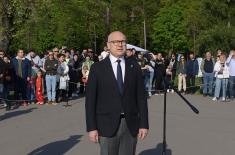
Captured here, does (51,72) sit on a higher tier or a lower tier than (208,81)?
higher

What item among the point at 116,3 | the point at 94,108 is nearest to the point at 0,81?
the point at 94,108

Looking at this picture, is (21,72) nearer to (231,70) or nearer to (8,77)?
(8,77)

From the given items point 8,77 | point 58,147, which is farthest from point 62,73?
point 58,147

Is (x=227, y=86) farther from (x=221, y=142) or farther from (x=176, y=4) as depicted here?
(x=176, y=4)

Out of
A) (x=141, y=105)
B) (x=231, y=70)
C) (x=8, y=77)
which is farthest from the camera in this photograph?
(x=231, y=70)

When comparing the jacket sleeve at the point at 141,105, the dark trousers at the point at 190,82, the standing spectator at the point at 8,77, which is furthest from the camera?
the dark trousers at the point at 190,82

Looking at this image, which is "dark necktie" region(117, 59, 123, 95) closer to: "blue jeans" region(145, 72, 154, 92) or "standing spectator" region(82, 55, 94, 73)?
"standing spectator" region(82, 55, 94, 73)

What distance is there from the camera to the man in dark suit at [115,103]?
5.97 meters

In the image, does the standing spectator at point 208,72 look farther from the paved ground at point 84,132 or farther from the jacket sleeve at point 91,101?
the jacket sleeve at point 91,101

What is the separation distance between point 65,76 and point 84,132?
21.9ft

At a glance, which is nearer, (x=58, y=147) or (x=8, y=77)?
(x=58, y=147)

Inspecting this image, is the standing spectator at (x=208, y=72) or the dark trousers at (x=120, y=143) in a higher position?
the standing spectator at (x=208, y=72)

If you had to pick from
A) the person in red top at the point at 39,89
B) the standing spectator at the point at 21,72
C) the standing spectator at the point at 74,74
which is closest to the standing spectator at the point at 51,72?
the person in red top at the point at 39,89

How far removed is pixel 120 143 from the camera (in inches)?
242
